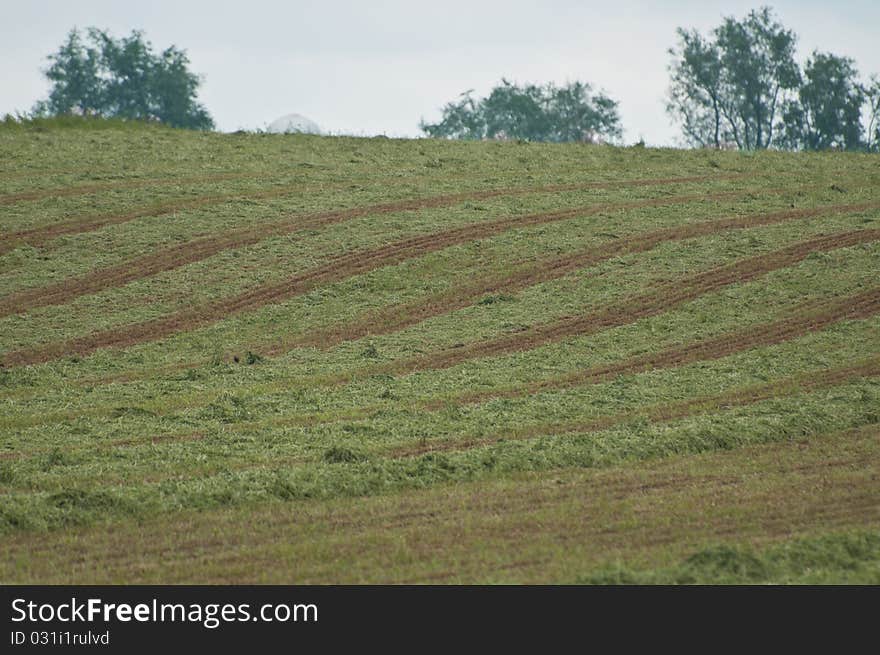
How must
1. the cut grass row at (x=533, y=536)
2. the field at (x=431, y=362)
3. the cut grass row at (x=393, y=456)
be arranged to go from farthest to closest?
the cut grass row at (x=393, y=456), the field at (x=431, y=362), the cut grass row at (x=533, y=536)

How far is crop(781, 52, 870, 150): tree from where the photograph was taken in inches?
3346

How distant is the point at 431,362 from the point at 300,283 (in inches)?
283

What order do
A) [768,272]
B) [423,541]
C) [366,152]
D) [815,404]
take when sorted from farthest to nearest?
[366,152], [768,272], [815,404], [423,541]

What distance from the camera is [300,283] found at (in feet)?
92.8

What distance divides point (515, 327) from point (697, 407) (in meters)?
6.91

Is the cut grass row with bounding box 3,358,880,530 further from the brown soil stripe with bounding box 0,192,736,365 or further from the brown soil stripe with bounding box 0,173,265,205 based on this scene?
the brown soil stripe with bounding box 0,173,265,205

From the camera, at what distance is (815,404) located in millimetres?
17812

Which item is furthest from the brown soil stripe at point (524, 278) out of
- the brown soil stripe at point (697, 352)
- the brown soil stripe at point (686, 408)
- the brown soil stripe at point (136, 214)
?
the brown soil stripe at point (136, 214)

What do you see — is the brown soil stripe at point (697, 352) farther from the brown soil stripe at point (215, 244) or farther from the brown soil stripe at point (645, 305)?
the brown soil stripe at point (215, 244)

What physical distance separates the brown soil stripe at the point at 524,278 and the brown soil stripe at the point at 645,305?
2.49 m

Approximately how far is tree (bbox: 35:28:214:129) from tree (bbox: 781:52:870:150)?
4959 cm

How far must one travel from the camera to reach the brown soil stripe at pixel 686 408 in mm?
16172
